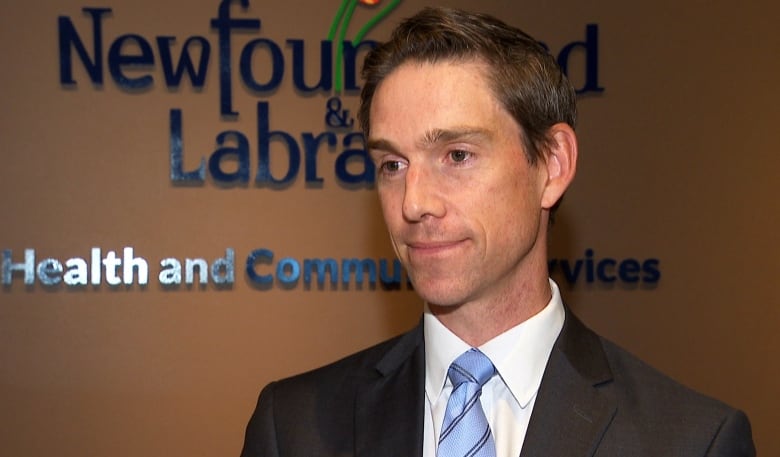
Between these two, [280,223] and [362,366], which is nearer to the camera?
[362,366]

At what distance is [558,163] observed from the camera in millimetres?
1641

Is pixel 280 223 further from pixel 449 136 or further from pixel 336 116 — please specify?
pixel 449 136

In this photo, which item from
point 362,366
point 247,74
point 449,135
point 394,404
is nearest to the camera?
point 449,135

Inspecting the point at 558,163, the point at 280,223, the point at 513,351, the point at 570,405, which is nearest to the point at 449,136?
the point at 558,163

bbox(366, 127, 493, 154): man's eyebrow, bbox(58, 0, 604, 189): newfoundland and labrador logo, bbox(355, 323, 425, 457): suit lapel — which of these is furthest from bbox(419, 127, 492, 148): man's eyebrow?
bbox(58, 0, 604, 189): newfoundland and labrador logo

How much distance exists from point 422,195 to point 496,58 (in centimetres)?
28

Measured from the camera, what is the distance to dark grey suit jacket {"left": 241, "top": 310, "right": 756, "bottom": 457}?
4.84ft

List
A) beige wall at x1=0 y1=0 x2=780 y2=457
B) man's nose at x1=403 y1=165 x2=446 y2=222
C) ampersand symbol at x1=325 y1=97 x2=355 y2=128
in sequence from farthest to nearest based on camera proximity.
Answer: ampersand symbol at x1=325 y1=97 x2=355 y2=128 < beige wall at x1=0 y1=0 x2=780 y2=457 < man's nose at x1=403 y1=165 x2=446 y2=222

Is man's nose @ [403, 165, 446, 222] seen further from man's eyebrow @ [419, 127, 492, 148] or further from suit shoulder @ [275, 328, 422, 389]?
suit shoulder @ [275, 328, 422, 389]

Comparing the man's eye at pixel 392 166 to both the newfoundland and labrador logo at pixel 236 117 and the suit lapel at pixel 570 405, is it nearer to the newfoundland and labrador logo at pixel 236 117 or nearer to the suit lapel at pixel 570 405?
the suit lapel at pixel 570 405

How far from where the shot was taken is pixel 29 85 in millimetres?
3955

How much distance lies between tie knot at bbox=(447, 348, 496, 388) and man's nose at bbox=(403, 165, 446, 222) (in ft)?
0.83

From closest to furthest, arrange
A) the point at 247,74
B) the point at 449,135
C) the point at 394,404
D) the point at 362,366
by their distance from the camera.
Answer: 1. the point at 449,135
2. the point at 394,404
3. the point at 362,366
4. the point at 247,74

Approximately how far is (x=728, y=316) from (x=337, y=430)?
10.9 ft
